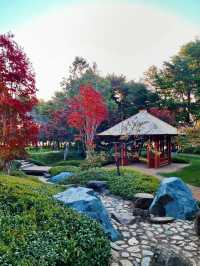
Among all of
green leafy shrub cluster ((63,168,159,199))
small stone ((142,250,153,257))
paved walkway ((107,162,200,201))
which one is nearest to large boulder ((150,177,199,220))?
green leafy shrub cluster ((63,168,159,199))

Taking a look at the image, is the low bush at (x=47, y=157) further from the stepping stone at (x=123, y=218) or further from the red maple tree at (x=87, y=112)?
the stepping stone at (x=123, y=218)

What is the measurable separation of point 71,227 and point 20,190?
5.57 feet

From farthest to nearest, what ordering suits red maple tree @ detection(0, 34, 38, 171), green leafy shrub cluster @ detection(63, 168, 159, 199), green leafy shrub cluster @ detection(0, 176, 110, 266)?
1. red maple tree @ detection(0, 34, 38, 171)
2. green leafy shrub cluster @ detection(63, 168, 159, 199)
3. green leafy shrub cluster @ detection(0, 176, 110, 266)

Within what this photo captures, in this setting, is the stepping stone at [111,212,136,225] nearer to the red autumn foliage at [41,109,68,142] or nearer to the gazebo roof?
the gazebo roof

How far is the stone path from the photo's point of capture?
15.9 feet

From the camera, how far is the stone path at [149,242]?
4.86 m

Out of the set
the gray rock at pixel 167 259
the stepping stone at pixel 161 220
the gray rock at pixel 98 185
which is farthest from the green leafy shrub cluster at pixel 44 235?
the gray rock at pixel 98 185

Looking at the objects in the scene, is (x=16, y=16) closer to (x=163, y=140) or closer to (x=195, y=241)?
(x=195, y=241)

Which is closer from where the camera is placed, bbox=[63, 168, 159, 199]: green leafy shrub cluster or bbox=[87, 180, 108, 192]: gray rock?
bbox=[63, 168, 159, 199]: green leafy shrub cluster

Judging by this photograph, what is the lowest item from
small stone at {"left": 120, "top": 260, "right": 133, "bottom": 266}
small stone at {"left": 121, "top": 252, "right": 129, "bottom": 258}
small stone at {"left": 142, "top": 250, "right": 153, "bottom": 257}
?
small stone at {"left": 120, "top": 260, "right": 133, "bottom": 266}

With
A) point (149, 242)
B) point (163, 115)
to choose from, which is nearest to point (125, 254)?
point (149, 242)

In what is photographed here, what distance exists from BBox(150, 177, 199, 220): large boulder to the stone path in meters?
0.41

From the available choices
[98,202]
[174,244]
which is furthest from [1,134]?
[174,244]

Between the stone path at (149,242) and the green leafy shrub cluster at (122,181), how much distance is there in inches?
107
